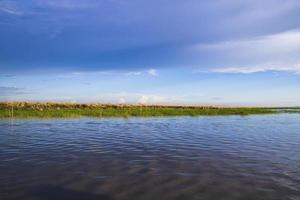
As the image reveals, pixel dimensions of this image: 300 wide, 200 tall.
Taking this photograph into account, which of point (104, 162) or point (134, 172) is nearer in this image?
point (134, 172)

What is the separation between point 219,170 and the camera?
1197cm

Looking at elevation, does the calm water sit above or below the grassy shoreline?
below

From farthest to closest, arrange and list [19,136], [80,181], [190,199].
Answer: [19,136] → [80,181] → [190,199]

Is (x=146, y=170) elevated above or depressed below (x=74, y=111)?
below

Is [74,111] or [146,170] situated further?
[74,111]

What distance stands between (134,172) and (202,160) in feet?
12.1

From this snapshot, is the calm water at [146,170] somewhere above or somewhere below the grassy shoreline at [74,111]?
below

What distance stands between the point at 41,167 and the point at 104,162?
2438 millimetres

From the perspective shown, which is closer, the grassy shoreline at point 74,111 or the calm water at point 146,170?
the calm water at point 146,170

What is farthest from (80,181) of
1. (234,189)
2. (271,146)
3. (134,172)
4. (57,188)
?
(271,146)

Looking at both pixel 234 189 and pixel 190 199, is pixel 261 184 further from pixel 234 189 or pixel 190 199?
pixel 190 199

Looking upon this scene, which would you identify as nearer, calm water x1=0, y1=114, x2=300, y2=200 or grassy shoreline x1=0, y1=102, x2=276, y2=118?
calm water x1=0, y1=114, x2=300, y2=200

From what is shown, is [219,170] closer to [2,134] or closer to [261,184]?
[261,184]

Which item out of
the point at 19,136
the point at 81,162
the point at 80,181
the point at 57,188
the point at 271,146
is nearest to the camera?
the point at 57,188
